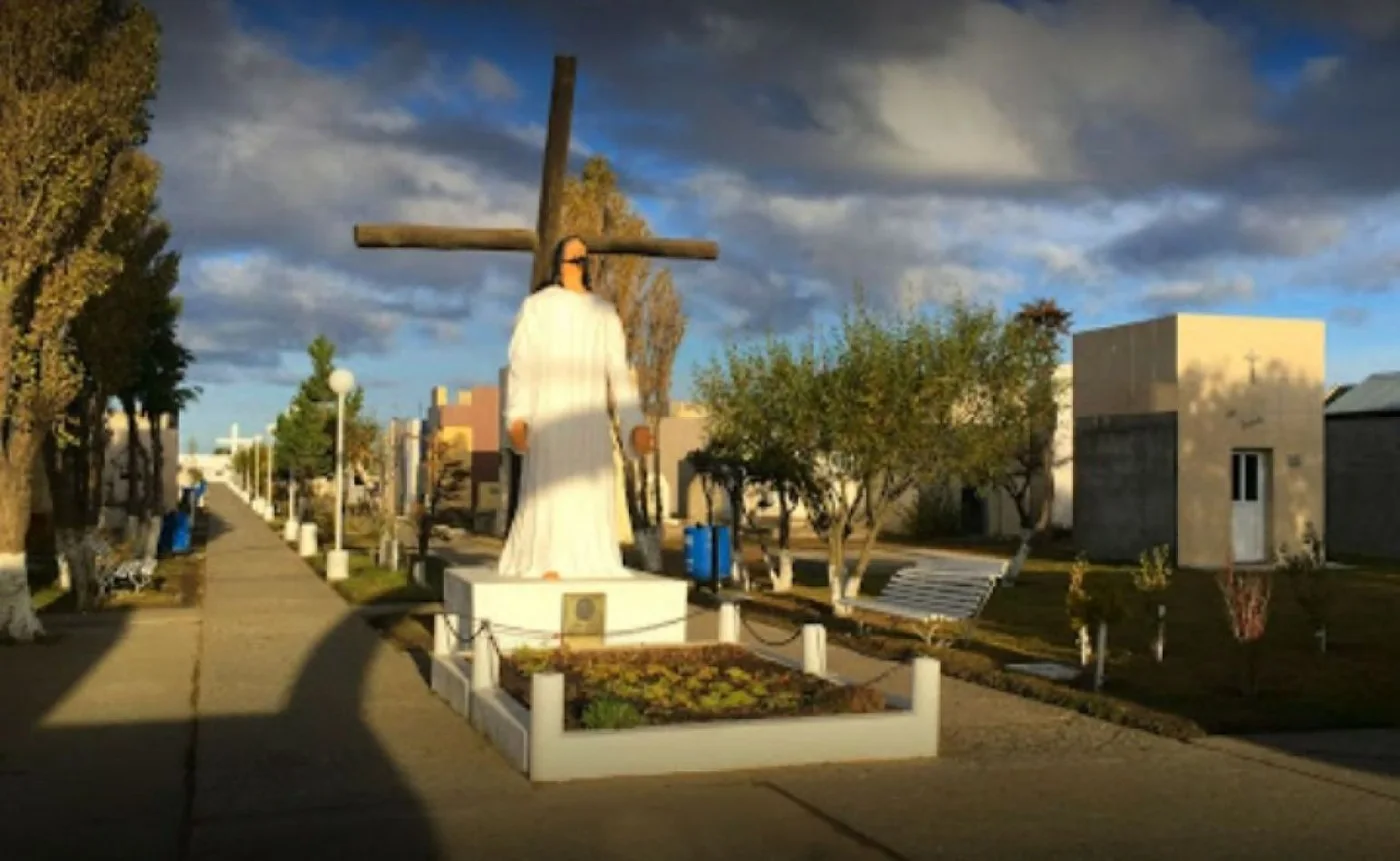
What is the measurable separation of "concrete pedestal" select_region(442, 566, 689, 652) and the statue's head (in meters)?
2.51

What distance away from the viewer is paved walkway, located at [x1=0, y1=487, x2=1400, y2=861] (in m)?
6.28

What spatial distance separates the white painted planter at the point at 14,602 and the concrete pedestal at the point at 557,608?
5630 millimetres

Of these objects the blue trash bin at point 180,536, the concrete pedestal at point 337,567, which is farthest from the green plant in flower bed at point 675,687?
the blue trash bin at point 180,536

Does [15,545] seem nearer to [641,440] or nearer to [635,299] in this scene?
[641,440]

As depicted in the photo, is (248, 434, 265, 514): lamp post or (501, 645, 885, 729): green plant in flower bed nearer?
(501, 645, 885, 729): green plant in flower bed

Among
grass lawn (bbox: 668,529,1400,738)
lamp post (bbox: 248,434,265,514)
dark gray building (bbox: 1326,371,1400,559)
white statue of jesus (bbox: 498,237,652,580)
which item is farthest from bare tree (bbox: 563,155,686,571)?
lamp post (bbox: 248,434,265,514)

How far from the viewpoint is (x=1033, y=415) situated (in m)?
19.4

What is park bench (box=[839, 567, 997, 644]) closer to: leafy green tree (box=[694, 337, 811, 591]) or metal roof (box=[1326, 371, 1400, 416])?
leafy green tree (box=[694, 337, 811, 591])

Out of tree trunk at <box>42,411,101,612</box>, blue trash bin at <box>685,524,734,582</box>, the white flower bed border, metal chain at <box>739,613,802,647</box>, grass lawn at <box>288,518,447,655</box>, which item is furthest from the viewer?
blue trash bin at <box>685,524,734,582</box>

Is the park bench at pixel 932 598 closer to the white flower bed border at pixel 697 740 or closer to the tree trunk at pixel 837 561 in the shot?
the tree trunk at pixel 837 561

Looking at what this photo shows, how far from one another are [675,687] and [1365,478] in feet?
88.3

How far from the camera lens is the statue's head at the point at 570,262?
11.6m

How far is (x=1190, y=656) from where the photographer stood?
13.0m

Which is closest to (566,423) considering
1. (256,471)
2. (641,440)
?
(641,440)
